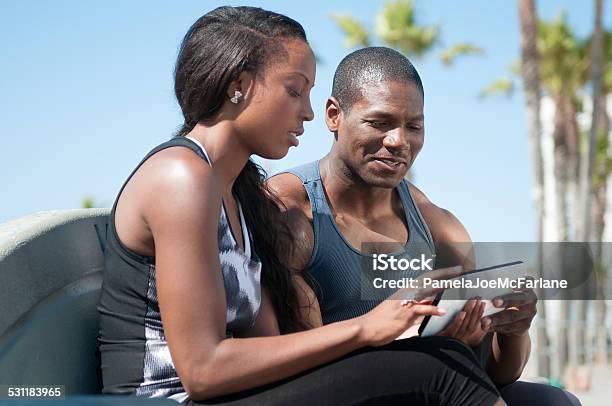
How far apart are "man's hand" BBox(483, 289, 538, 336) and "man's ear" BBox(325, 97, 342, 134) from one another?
87cm

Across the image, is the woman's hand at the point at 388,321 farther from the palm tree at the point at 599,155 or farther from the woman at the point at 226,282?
the palm tree at the point at 599,155

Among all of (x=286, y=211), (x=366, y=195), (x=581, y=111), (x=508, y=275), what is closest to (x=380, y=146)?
(x=366, y=195)

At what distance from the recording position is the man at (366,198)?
8.16ft

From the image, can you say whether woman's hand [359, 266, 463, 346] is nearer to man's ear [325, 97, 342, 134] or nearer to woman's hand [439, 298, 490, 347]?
woman's hand [439, 298, 490, 347]

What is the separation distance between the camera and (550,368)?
14680 mm

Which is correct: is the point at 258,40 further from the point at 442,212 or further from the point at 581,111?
the point at 581,111

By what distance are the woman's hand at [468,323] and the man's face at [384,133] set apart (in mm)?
712

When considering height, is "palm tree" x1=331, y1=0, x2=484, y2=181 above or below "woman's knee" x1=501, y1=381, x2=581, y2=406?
above

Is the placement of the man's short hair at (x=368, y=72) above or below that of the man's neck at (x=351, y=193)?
above

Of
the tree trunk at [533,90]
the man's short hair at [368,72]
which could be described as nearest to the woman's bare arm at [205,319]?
the man's short hair at [368,72]

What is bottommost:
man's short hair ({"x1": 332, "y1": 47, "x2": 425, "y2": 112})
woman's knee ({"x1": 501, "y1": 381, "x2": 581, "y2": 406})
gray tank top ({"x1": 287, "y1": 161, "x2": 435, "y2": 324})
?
woman's knee ({"x1": 501, "y1": 381, "x2": 581, "y2": 406})

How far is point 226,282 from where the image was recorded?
192 centimetres

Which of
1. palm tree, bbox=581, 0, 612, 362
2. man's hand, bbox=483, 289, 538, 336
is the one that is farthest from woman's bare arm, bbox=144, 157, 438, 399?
palm tree, bbox=581, 0, 612, 362

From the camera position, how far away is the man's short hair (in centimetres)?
266
